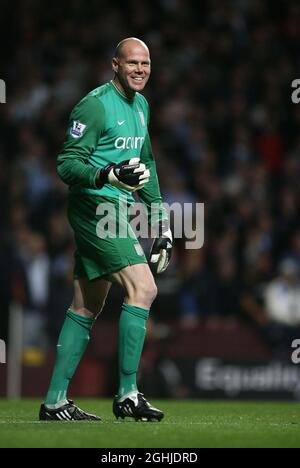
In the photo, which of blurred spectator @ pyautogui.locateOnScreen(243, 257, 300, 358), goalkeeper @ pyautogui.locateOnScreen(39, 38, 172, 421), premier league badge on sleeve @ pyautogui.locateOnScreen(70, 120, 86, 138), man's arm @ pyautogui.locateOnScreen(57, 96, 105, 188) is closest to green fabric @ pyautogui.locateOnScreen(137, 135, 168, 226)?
goalkeeper @ pyautogui.locateOnScreen(39, 38, 172, 421)

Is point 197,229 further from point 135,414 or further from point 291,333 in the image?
point 135,414

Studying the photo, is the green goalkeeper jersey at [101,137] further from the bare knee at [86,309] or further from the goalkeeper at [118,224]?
the bare knee at [86,309]

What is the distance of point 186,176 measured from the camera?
15.7 meters

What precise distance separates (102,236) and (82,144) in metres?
0.58

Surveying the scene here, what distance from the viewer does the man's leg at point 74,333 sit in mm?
7531

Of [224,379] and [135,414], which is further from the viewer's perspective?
[224,379]

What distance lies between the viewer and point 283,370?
13086 millimetres

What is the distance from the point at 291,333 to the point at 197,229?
173cm

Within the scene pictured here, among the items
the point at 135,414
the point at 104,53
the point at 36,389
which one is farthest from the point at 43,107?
the point at 135,414

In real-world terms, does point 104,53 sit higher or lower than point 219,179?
higher

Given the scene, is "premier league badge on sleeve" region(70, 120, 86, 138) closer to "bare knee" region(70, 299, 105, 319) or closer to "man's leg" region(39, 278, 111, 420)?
"man's leg" region(39, 278, 111, 420)

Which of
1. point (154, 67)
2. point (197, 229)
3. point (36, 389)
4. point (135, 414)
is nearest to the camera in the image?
point (135, 414)

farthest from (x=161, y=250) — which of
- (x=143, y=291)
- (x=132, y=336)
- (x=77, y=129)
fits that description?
(x=77, y=129)

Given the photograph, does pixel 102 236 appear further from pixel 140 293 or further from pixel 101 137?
pixel 101 137
